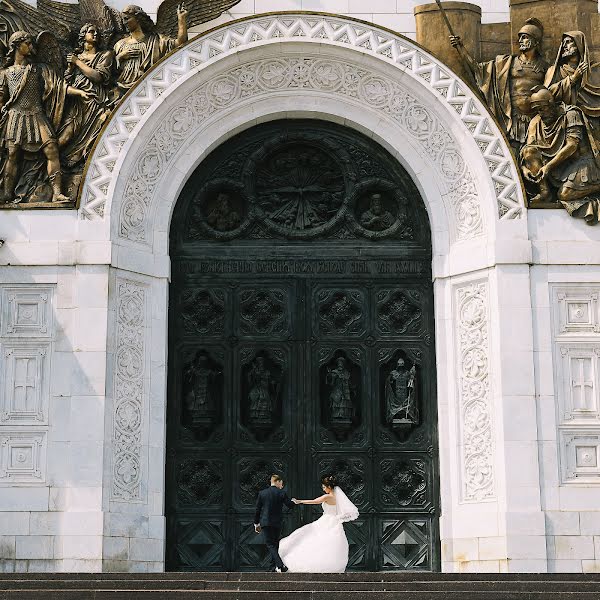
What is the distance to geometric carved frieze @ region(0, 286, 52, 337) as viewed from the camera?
20828 mm

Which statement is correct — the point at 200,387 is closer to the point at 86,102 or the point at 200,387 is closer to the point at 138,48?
the point at 86,102

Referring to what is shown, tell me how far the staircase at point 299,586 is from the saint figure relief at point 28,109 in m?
6.27

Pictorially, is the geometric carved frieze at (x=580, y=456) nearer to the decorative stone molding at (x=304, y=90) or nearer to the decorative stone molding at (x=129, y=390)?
the decorative stone molding at (x=304, y=90)

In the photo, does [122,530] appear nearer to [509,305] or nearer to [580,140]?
[509,305]

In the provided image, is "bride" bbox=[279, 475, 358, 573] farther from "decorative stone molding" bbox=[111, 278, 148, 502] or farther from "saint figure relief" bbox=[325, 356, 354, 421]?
"decorative stone molding" bbox=[111, 278, 148, 502]

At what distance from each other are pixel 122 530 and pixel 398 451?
13.7 ft

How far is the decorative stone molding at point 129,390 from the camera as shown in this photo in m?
20.6

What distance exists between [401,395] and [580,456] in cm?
275

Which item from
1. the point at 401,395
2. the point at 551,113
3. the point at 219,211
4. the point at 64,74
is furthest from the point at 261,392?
the point at 551,113

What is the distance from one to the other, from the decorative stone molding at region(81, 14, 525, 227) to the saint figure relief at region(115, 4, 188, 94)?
194 mm

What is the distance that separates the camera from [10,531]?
20016 mm

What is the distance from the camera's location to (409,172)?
2220cm

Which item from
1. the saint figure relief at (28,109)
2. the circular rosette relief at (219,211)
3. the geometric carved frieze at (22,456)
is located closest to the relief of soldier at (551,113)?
the circular rosette relief at (219,211)

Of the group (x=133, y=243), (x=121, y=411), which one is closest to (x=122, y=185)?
(x=133, y=243)
